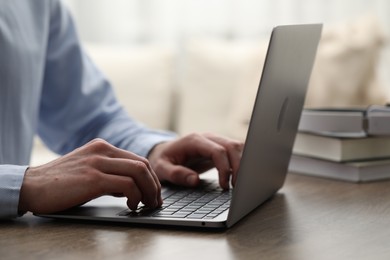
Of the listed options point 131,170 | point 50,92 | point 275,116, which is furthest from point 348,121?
point 50,92

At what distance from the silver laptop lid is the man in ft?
0.27

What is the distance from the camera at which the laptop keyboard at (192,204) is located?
83cm

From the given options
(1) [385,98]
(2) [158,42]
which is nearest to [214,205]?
(1) [385,98]

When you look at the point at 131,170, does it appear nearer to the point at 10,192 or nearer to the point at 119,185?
the point at 119,185

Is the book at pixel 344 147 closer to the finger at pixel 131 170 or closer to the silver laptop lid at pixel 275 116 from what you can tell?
the silver laptop lid at pixel 275 116

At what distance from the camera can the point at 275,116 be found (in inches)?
35.0

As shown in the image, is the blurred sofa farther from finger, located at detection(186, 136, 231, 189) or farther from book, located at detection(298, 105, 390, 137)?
finger, located at detection(186, 136, 231, 189)

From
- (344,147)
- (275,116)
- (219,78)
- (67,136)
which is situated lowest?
(219,78)

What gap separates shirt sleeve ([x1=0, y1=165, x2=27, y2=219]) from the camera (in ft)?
2.73

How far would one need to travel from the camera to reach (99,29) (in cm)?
371

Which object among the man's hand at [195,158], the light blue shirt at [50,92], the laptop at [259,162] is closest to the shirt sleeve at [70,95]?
the light blue shirt at [50,92]

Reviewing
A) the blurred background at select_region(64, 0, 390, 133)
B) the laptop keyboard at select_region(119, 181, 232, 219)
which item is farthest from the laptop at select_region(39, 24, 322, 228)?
the blurred background at select_region(64, 0, 390, 133)

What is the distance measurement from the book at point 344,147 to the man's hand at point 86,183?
41 cm

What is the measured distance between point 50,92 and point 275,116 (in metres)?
0.68
